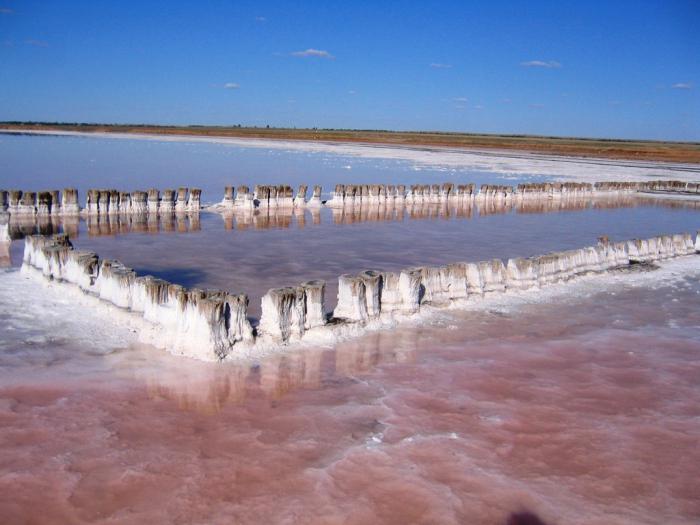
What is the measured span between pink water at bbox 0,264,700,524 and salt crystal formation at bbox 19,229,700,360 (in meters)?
0.29

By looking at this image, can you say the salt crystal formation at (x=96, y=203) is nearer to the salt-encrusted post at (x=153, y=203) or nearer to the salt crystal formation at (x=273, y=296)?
the salt-encrusted post at (x=153, y=203)

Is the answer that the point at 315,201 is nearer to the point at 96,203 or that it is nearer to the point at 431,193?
A: the point at 431,193

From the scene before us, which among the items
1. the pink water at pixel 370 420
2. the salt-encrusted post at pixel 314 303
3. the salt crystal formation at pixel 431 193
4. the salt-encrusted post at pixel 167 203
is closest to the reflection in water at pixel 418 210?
the salt crystal formation at pixel 431 193

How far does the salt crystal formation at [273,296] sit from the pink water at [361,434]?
0.96ft

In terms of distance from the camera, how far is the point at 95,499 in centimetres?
333

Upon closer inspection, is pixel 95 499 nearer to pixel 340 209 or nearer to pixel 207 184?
pixel 340 209

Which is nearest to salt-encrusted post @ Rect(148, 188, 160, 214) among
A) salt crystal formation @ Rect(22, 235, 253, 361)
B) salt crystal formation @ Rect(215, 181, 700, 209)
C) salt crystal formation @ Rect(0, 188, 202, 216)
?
salt crystal formation @ Rect(0, 188, 202, 216)

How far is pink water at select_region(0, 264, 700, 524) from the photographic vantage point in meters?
3.38

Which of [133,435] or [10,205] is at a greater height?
[10,205]

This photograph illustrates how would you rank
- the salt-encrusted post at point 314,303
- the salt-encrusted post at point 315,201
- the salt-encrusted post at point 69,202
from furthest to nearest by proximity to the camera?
→ 1. the salt-encrusted post at point 315,201
2. the salt-encrusted post at point 69,202
3. the salt-encrusted post at point 314,303

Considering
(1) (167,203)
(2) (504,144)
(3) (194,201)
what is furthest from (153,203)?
(2) (504,144)

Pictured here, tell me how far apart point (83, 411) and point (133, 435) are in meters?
0.52

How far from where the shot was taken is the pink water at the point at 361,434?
3.38 metres

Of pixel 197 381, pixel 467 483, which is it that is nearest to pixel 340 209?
pixel 197 381
